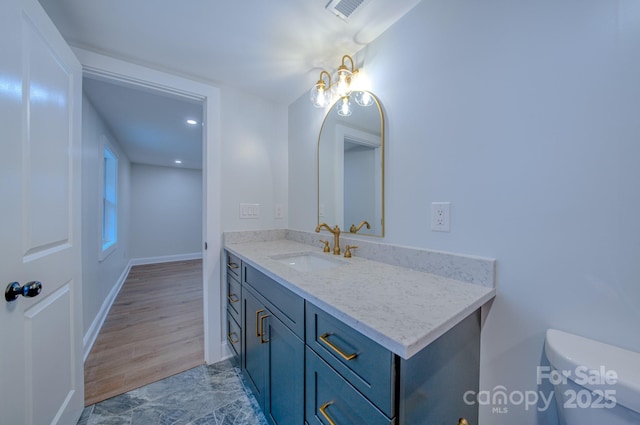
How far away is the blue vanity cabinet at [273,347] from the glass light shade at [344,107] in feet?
3.78

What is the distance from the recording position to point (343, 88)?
149cm

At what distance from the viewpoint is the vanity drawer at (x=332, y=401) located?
62 cm

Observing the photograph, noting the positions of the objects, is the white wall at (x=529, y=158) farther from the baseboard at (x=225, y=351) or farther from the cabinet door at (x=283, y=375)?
the baseboard at (x=225, y=351)

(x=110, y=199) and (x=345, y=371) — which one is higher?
(x=110, y=199)

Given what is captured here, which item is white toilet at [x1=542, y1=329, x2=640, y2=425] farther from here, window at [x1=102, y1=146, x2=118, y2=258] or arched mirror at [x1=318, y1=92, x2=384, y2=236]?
window at [x1=102, y1=146, x2=118, y2=258]

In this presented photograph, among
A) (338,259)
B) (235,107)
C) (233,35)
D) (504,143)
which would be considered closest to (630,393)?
(504,143)

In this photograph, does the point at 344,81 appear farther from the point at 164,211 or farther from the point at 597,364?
the point at 164,211

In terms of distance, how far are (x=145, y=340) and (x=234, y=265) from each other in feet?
4.29

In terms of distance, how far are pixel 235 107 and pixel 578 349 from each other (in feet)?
Answer: 7.40

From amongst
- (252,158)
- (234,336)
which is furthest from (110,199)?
(234,336)

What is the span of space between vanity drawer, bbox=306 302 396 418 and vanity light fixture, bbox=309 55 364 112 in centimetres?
120

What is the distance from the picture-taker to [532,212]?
31.3 inches

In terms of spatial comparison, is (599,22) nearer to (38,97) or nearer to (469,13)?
(469,13)

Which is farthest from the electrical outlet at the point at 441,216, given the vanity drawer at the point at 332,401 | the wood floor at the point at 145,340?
the wood floor at the point at 145,340
